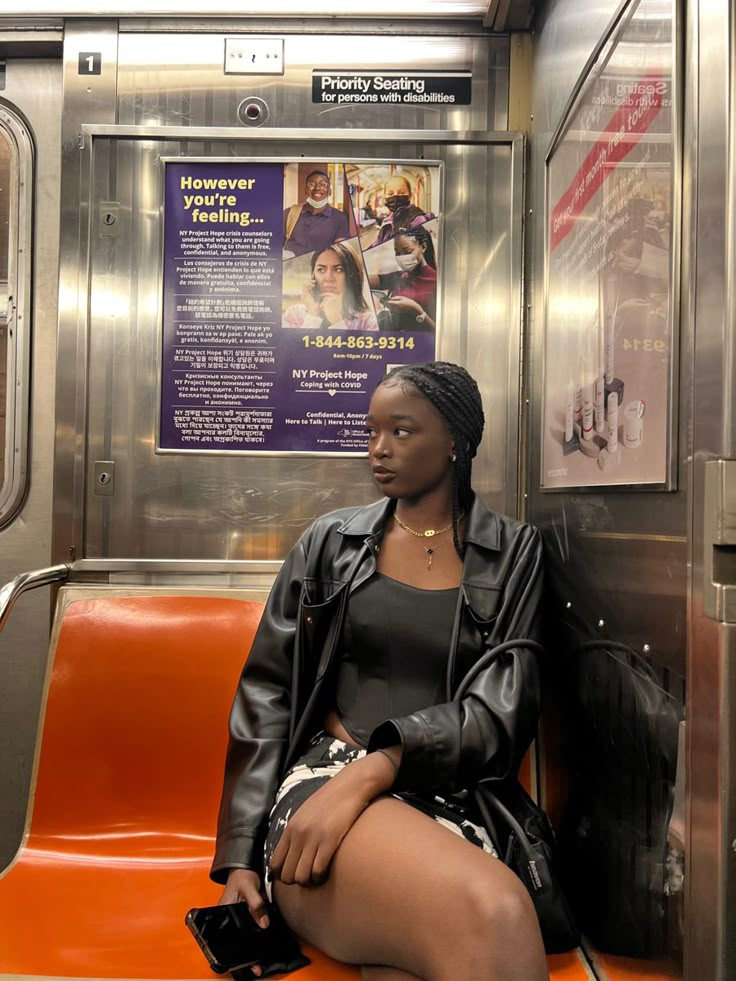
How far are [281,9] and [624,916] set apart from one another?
2.68m

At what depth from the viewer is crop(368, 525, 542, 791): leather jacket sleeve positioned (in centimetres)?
144

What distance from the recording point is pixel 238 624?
7.26ft

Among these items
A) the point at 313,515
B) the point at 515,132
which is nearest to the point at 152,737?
the point at 313,515

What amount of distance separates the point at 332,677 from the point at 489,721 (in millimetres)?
372

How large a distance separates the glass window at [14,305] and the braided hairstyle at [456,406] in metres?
1.67

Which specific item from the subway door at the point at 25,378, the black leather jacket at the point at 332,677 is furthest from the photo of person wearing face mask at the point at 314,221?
the black leather jacket at the point at 332,677

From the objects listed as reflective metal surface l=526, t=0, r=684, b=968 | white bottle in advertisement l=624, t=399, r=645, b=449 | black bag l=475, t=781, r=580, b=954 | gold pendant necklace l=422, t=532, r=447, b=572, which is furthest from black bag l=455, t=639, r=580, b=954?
white bottle in advertisement l=624, t=399, r=645, b=449

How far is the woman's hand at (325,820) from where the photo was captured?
51.7 inches

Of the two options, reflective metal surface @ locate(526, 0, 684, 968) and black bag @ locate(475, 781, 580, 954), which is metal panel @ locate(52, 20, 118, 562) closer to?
reflective metal surface @ locate(526, 0, 684, 968)

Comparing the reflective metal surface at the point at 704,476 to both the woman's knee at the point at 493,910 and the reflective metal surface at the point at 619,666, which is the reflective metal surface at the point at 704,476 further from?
the woman's knee at the point at 493,910

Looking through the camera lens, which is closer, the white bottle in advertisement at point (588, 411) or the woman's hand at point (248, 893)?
the woman's hand at point (248, 893)

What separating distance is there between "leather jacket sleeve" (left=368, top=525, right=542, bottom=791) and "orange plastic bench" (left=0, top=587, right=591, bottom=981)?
2.10 ft

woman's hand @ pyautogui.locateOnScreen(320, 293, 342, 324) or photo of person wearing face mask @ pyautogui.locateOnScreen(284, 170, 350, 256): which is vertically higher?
photo of person wearing face mask @ pyautogui.locateOnScreen(284, 170, 350, 256)

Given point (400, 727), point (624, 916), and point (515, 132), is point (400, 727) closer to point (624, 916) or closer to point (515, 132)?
point (624, 916)
